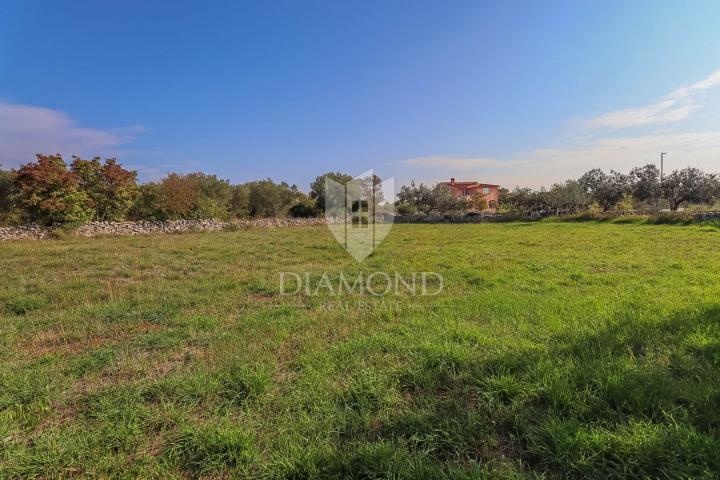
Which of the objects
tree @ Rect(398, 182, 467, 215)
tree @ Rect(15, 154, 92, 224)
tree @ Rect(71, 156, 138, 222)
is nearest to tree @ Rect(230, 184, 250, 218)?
tree @ Rect(71, 156, 138, 222)

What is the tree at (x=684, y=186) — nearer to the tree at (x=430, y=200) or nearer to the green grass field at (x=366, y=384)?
the tree at (x=430, y=200)

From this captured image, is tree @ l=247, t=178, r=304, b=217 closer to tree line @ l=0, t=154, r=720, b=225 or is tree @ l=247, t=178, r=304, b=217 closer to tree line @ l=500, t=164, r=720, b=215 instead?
tree line @ l=0, t=154, r=720, b=225

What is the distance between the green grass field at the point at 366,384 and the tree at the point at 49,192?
14.9 meters

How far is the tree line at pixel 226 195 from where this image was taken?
54.5 ft

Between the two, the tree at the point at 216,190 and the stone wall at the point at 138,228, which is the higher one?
the tree at the point at 216,190

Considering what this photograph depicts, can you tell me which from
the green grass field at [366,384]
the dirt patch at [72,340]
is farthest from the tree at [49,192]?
the dirt patch at [72,340]

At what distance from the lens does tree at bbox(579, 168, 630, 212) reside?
33078 mm

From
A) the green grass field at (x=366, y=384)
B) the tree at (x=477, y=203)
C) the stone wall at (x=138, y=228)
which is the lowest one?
the green grass field at (x=366, y=384)

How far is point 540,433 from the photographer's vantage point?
6.66 feet

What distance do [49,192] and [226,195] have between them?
15956 millimetres

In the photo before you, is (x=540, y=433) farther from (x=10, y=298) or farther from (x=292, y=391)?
(x=10, y=298)

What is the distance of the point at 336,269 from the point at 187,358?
4753 millimetres

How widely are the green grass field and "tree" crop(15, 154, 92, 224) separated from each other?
14.9m

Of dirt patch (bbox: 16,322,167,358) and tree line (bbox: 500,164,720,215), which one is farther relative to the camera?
tree line (bbox: 500,164,720,215)
